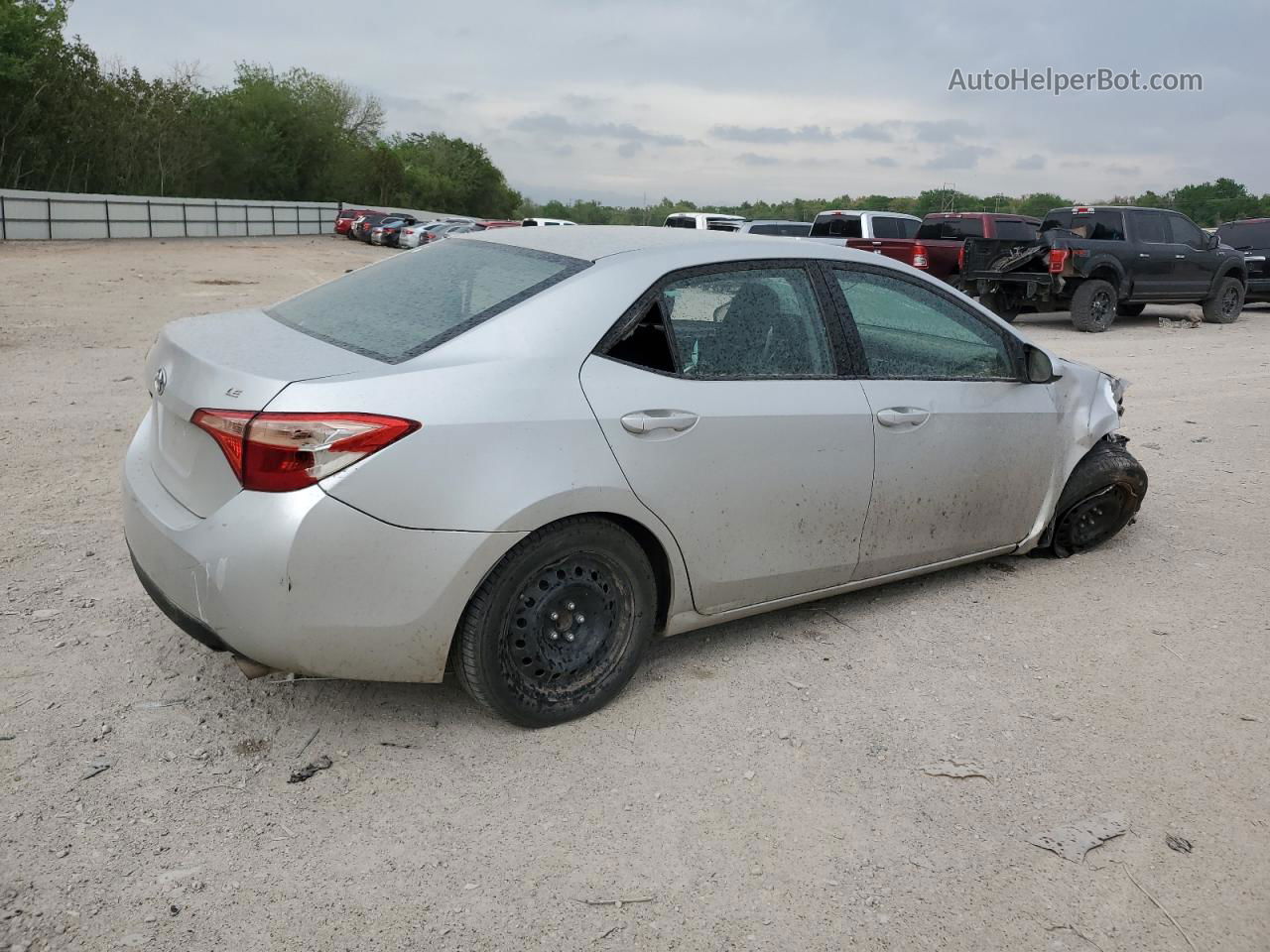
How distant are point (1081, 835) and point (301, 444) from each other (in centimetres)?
244

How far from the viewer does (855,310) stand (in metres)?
4.19

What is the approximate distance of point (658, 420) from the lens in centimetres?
349

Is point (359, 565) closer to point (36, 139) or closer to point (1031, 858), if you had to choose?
point (1031, 858)

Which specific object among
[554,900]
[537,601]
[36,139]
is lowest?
[554,900]

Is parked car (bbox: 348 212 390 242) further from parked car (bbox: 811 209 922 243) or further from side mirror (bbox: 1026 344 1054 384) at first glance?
side mirror (bbox: 1026 344 1054 384)

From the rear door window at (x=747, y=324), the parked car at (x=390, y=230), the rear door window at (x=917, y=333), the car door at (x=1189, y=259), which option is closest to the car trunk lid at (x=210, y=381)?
the rear door window at (x=747, y=324)

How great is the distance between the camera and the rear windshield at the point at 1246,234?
20.1 m

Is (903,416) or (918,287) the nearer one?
(903,416)

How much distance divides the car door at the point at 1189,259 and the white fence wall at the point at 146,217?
33.4m

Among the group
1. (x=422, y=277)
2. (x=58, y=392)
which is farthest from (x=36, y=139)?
(x=422, y=277)

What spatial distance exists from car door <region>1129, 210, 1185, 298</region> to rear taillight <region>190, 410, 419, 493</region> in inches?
651

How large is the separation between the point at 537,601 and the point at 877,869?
1249mm

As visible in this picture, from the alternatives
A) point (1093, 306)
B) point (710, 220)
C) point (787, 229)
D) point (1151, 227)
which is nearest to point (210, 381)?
point (1093, 306)

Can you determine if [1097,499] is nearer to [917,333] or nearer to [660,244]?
[917,333]
